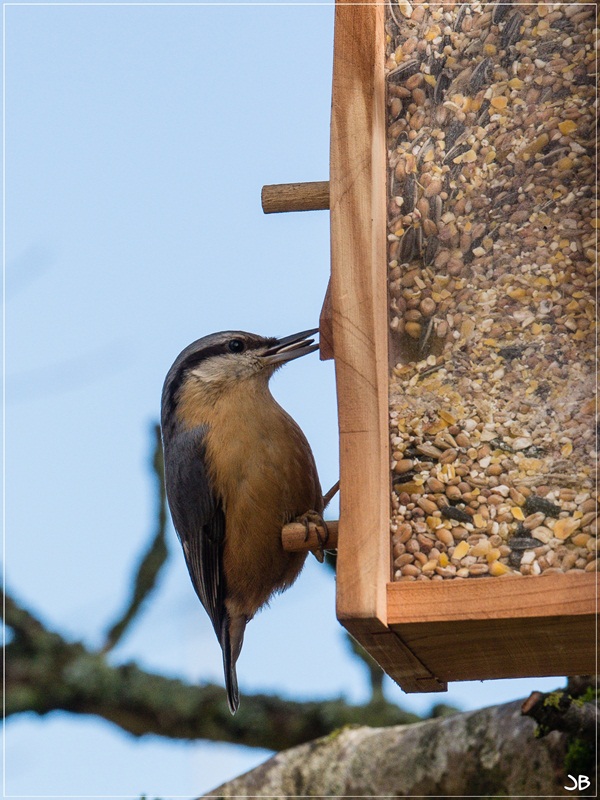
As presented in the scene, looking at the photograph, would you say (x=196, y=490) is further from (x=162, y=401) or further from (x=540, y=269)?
(x=540, y=269)

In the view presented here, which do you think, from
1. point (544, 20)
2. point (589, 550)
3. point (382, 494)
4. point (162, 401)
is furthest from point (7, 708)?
point (544, 20)

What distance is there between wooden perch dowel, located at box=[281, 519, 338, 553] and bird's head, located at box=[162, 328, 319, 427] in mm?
929

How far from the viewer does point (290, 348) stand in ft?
13.1

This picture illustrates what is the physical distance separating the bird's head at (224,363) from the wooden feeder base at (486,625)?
1.40 m

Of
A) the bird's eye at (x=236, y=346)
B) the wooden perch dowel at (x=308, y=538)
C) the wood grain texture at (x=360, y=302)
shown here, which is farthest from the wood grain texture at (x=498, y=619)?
the bird's eye at (x=236, y=346)

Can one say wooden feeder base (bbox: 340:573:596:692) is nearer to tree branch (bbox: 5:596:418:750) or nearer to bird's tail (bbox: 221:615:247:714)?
bird's tail (bbox: 221:615:247:714)

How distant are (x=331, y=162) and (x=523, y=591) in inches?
49.4

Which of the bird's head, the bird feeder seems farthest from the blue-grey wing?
the bird feeder

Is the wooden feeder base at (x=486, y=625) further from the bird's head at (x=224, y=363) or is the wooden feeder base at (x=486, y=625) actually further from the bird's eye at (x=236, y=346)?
the bird's eye at (x=236, y=346)

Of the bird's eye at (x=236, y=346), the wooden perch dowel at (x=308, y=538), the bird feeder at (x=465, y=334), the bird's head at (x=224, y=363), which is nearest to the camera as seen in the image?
the bird feeder at (x=465, y=334)

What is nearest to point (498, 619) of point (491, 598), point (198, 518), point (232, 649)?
point (491, 598)

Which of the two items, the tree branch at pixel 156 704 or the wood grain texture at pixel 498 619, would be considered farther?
the tree branch at pixel 156 704

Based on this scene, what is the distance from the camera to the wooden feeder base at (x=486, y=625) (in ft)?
8.02

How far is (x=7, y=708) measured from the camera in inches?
189
